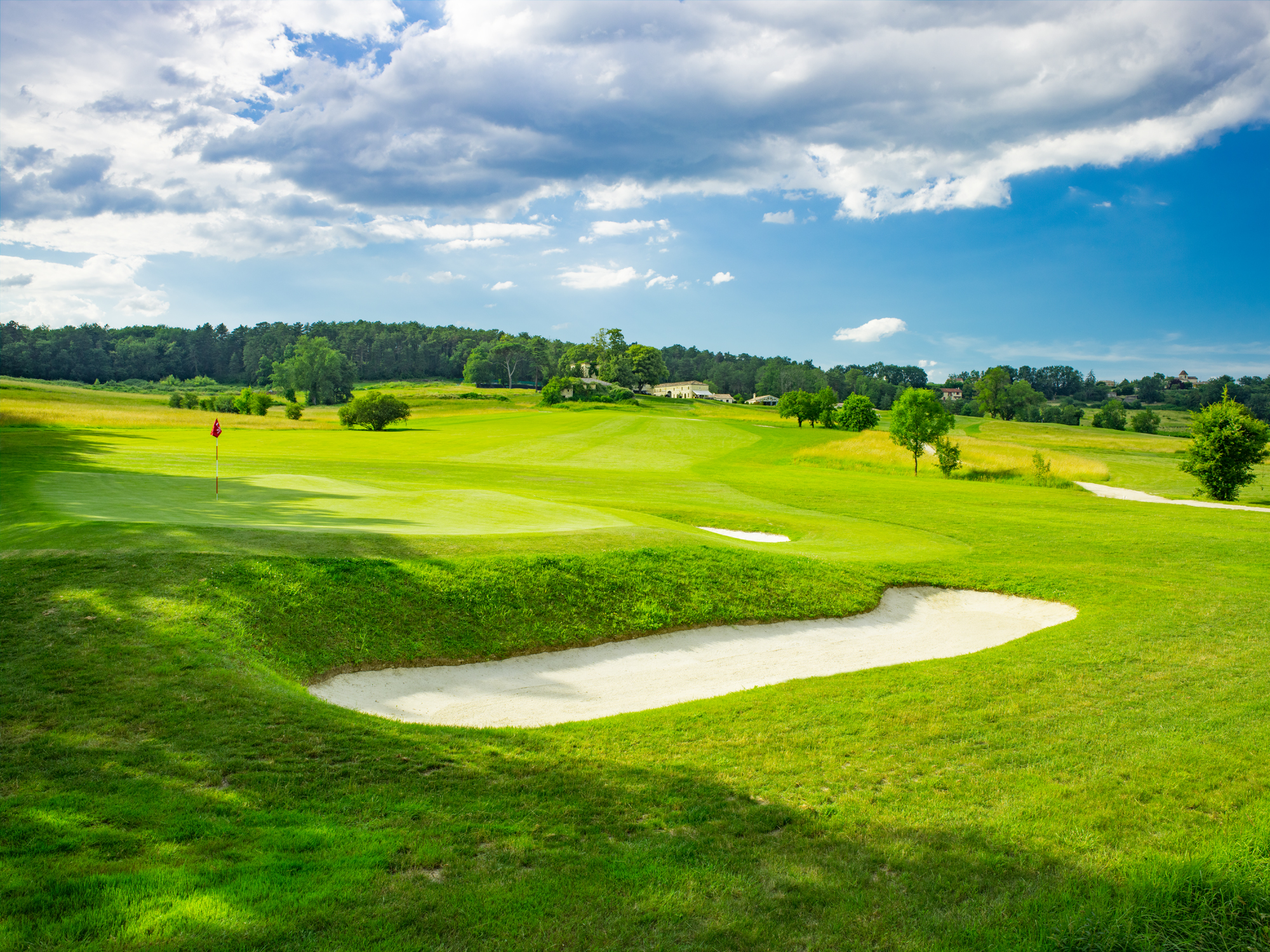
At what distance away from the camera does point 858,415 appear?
94.1 m

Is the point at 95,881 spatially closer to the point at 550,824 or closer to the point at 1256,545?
the point at 550,824

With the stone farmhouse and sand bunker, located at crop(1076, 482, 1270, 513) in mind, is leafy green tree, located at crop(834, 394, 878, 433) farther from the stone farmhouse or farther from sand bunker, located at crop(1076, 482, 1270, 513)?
the stone farmhouse

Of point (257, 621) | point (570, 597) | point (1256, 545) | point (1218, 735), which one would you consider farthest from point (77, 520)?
point (1256, 545)

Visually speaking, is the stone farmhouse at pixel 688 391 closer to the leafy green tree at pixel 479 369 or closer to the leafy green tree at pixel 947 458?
the leafy green tree at pixel 479 369

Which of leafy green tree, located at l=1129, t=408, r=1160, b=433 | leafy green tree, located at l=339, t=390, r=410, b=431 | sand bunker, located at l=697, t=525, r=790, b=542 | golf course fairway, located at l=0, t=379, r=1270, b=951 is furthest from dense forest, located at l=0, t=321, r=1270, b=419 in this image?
golf course fairway, located at l=0, t=379, r=1270, b=951

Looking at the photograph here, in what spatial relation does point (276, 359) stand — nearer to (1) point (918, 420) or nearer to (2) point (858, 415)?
(2) point (858, 415)

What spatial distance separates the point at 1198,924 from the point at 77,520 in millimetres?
17380

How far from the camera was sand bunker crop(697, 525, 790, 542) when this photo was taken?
2197 cm

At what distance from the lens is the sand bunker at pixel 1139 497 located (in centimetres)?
3612

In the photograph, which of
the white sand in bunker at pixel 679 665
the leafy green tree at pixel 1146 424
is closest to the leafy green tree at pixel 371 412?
the white sand in bunker at pixel 679 665

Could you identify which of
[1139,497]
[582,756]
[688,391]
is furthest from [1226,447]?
[688,391]

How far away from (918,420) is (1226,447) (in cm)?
1850

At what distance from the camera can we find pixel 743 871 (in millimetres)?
5258

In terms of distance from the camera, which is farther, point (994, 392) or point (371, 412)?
point (994, 392)
